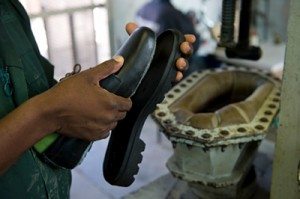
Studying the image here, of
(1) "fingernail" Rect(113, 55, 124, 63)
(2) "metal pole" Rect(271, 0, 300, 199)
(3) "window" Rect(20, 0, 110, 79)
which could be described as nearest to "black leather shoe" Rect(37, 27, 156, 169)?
(1) "fingernail" Rect(113, 55, 124, 63)

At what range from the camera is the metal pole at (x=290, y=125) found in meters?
0.75

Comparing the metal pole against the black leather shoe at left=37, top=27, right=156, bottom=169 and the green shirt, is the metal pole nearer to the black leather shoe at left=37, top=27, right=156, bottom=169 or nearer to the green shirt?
the black leather shoe at left=37, top=27, right=156, bottom=169

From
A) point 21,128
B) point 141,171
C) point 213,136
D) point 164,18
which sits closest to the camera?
point 21,128

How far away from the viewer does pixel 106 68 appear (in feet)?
2.08

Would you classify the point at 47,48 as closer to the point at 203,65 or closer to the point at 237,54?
the point at 203,65

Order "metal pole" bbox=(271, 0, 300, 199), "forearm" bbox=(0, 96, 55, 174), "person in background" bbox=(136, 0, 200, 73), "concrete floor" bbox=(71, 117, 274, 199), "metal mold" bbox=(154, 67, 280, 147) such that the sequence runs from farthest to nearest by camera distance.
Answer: "person in background" bbox=(136, 0, 200, 73)
"concrete floor" bbox=(71, 117, 274, 199)
"metal mold" bbox=(154, 67, 280, 147)
"metal pole" bbox=(271, 0, 300, 199)
"forearm" bbox=(0, 96, 55, 174)

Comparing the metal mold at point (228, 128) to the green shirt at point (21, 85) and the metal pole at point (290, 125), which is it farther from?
the green shirt at point (21, 85)

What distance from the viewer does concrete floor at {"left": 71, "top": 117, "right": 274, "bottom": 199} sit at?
157 centimetres

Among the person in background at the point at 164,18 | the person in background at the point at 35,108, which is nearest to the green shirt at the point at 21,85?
the person in background at the point at 35,108

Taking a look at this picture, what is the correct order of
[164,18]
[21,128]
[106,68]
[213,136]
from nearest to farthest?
1. [21,128]
2. [106,68]
3. [213,136]
4. [164,18]

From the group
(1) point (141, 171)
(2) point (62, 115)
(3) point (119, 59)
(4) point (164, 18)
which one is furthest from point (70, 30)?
(2) point (62, 115)

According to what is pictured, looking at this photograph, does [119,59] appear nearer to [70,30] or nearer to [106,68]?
[106,68]

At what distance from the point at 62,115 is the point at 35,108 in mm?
41

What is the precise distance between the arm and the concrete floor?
1045mm
